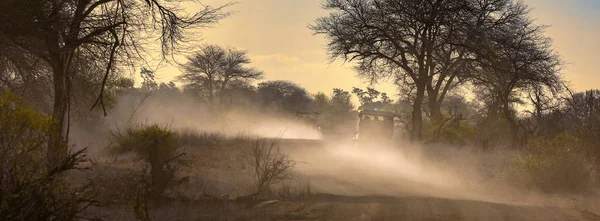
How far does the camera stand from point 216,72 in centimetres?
4600

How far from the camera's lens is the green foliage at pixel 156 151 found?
1147 cm

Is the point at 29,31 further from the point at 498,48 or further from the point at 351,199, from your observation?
the point at 498,48

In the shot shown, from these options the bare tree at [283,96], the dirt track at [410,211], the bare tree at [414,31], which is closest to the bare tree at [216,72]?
the bare tree at [283,96]

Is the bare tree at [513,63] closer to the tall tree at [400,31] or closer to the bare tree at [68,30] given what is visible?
the tall tree at [400,31]

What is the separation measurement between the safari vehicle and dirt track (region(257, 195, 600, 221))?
15.8 metres

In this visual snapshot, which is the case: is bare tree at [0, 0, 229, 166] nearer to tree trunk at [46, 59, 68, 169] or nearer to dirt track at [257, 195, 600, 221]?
tree trunk at [46, 59, 68, 169]

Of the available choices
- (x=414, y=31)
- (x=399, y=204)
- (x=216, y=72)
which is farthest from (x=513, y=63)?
(x=216, y=72)

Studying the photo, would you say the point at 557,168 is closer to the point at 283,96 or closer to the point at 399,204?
the point at 399,204

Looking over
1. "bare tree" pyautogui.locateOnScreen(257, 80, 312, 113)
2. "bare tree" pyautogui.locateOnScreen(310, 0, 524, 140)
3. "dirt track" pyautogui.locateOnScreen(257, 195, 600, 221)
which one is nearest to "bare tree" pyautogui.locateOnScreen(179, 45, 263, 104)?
"bare tree" pyautogui.locateOnScreen(257, 80, 312, 113)

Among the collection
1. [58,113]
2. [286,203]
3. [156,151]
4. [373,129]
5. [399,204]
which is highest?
[373,129]

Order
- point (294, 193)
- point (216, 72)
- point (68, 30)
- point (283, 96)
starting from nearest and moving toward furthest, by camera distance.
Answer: point (68, 30) → point (294, 193) → point (216, 72) → point (283, 96)

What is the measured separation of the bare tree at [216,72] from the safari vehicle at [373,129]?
19.5 metres

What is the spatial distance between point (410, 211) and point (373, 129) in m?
17.8

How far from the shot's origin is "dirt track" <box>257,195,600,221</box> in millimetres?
9227
